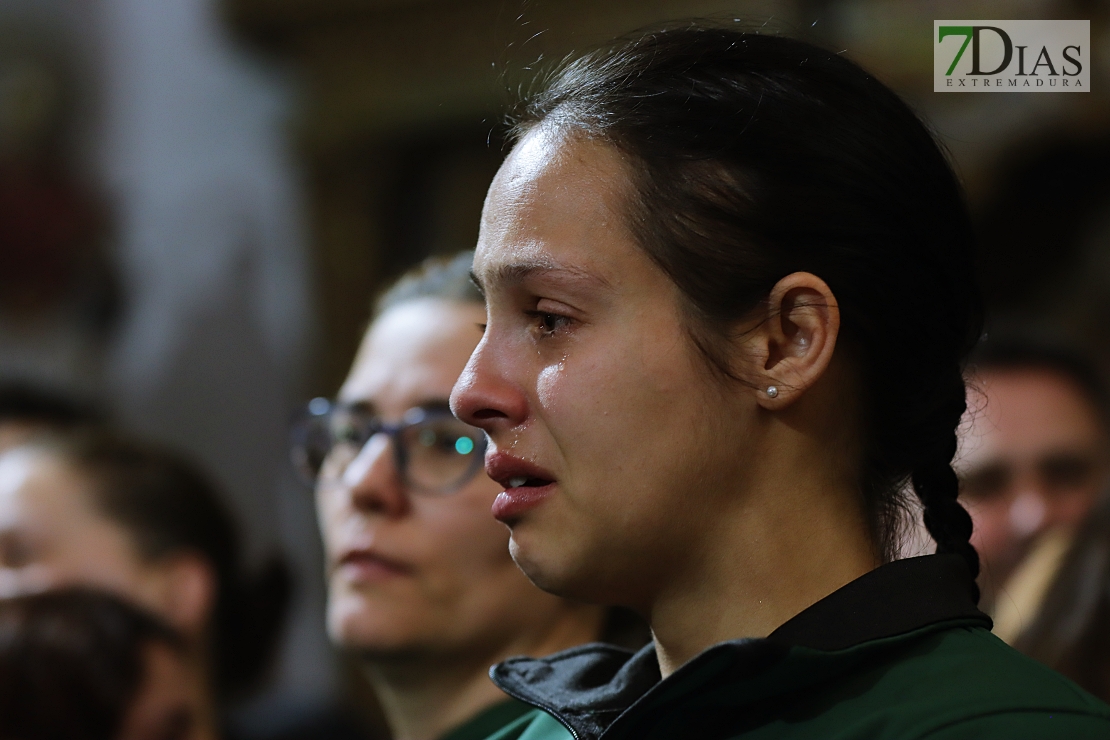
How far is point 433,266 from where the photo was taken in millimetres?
2822

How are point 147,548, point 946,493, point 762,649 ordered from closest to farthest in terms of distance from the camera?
point 762,649 → point 946,493 → point 147,548

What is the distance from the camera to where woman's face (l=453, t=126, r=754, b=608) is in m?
1.34

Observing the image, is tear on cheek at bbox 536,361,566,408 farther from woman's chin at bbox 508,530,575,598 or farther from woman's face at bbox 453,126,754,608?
woman's chin at bbox 508,530,575,598

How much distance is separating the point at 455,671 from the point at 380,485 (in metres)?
0.37

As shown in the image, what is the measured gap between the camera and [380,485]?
246 centimetres

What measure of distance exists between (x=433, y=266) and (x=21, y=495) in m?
1.03

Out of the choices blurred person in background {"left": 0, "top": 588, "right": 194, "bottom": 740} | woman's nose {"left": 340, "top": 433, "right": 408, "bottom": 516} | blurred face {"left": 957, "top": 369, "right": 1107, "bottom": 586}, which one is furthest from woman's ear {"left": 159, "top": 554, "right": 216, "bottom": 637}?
blurred face {"left": 957, "top": 369, "right": 1107, "bottom": 586}

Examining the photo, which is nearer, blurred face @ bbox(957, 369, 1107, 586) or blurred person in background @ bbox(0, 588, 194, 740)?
blurred person in background @ bbox(0, 588, 194, 740)

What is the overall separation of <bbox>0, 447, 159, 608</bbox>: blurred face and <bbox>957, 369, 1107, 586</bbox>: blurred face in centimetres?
181

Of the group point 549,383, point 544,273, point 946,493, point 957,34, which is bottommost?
point 946,493

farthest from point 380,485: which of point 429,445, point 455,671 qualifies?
point 455,671

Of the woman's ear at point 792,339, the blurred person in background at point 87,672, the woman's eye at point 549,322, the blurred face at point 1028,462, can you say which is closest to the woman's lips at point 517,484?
the woman's eye at point 549,322

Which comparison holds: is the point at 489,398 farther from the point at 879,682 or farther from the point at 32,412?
the point at 32,412

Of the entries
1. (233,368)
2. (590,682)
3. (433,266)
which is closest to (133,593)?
(433,266)
